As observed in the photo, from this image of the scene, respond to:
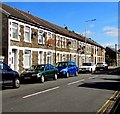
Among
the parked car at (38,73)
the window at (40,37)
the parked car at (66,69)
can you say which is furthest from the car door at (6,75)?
the window at (40,37)

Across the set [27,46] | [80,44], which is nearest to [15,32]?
[27,46]

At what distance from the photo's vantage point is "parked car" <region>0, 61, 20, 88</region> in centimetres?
1653

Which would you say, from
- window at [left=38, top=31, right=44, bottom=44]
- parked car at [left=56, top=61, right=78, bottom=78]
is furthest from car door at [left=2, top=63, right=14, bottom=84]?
window at [left=38, top=31, right=44, bottom=44]

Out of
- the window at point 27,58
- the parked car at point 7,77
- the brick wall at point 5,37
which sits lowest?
the parked car at point 7,77

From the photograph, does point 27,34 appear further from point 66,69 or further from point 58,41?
point 58,41

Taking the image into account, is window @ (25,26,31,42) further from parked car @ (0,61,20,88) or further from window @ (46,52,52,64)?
parked car @ (0,61,20,88)

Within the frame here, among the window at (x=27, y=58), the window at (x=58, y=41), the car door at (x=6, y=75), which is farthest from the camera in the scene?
the window at (x=58, y=41)

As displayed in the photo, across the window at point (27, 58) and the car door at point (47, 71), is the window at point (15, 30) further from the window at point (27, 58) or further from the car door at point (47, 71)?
the car door at point (47, 71)

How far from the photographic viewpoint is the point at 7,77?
1705 cm

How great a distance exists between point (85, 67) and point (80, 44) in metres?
19.0

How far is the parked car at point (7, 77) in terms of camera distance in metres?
16.5

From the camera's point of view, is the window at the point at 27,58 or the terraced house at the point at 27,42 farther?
the window at the point at 27,58

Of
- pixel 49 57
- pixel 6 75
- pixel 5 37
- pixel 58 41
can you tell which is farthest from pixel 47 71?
pixel 58 41

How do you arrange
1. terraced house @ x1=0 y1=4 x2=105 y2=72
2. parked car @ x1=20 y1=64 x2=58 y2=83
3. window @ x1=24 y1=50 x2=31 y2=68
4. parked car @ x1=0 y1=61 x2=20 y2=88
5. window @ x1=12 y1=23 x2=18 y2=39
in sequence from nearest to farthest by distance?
parked car @ x1=0 y1=61 x2=20 y2=88 < parked car @ x1=20 y1=64 x2=58 y2=83 < terraced house @ x1=0 y1=4 x2=105 y2=72 < window @ x1=12 y1=23 x2=18 y2=39 < window @ x1=24 y1=50 x2=31 y2=68
